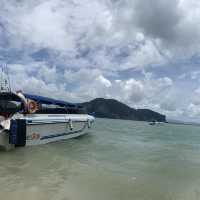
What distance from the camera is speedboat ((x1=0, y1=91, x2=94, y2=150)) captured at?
11.4 meters

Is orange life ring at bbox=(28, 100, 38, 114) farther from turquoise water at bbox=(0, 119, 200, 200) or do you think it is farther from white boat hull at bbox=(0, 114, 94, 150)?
turquoise water at bbox=(0, 119, 200, 200)

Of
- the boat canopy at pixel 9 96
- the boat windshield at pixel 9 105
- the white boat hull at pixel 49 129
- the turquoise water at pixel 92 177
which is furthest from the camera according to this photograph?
the boat canopy at pixel 9 96

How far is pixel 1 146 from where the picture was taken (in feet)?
37.3

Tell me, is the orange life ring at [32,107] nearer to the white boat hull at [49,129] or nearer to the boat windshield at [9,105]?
the white boat hull at [49,129]

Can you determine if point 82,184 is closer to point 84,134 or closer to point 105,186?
point 105,186

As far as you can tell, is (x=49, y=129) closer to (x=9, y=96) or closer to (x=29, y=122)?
(x=29, y=122)

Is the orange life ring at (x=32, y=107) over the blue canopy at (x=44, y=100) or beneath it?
beneath

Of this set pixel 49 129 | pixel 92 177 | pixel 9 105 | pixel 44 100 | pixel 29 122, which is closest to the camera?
pixel 92 177

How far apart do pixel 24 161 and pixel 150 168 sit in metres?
4.80

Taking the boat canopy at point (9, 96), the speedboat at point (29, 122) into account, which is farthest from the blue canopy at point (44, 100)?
the boat canopy at point (9, 96)

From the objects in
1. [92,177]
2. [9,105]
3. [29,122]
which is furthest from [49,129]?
[92,177]

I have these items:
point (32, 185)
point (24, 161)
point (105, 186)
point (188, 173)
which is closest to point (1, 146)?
point (24, 161)

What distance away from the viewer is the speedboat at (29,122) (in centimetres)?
1139

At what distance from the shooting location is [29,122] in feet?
40.3
